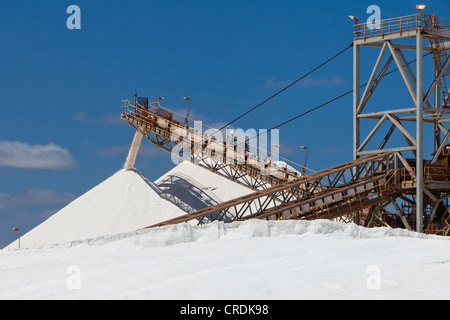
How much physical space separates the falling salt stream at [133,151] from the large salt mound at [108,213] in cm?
98

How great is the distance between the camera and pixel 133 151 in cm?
4700

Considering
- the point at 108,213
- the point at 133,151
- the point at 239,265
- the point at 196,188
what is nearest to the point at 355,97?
the point at 196,188

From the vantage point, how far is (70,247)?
66.8 feet

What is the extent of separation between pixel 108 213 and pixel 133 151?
5.81 metres

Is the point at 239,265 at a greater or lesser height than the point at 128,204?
lesser

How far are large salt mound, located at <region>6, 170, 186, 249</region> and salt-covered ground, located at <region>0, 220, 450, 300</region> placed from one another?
19.8 m

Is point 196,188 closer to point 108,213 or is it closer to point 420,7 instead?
point 108,213

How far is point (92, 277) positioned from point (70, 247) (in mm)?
4506

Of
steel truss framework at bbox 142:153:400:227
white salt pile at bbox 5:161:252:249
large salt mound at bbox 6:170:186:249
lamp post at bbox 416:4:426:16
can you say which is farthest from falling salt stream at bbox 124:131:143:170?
lamp post at bbox 416:4:426:16

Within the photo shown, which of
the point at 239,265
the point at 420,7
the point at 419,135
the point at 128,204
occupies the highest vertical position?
the point at 420,7

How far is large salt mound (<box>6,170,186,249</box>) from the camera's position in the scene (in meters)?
41.3

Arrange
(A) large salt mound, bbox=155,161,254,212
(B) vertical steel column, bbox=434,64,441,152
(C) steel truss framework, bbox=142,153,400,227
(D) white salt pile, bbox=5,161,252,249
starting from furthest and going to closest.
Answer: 1. (A) large salt mound, bbox=155,161,254,212
2. (D) white salt pile, bbox=5,161,252,249
3. (B) vertical steel column, bbox=434,64,441,152
4. (C) steel truss framework, bbox=142,153,400,227

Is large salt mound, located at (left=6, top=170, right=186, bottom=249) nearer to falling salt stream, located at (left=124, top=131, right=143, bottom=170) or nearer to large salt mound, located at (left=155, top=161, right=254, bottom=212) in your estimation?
falling salt stream, located at (left=124, top=131, right=143, bottom=170)
